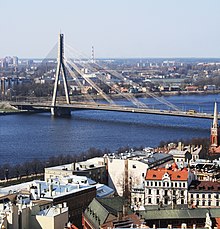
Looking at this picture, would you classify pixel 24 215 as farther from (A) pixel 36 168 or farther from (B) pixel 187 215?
(A) pixel 36 168

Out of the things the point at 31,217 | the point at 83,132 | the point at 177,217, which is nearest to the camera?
the point at 31,217

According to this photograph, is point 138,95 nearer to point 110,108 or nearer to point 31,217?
point 110,108

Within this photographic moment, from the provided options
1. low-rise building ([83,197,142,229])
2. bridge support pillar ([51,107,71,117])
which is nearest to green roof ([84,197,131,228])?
low-rise building ([83,197,142,229])

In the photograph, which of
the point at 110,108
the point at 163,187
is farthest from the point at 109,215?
the point at 110,108

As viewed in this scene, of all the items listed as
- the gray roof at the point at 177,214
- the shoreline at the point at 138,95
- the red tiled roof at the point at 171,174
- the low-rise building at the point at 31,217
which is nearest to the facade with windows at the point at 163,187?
the red tiled roof at the point at 171,174

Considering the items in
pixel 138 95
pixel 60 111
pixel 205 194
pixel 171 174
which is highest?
pixel 171 174

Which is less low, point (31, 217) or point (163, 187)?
point (31, 217)
